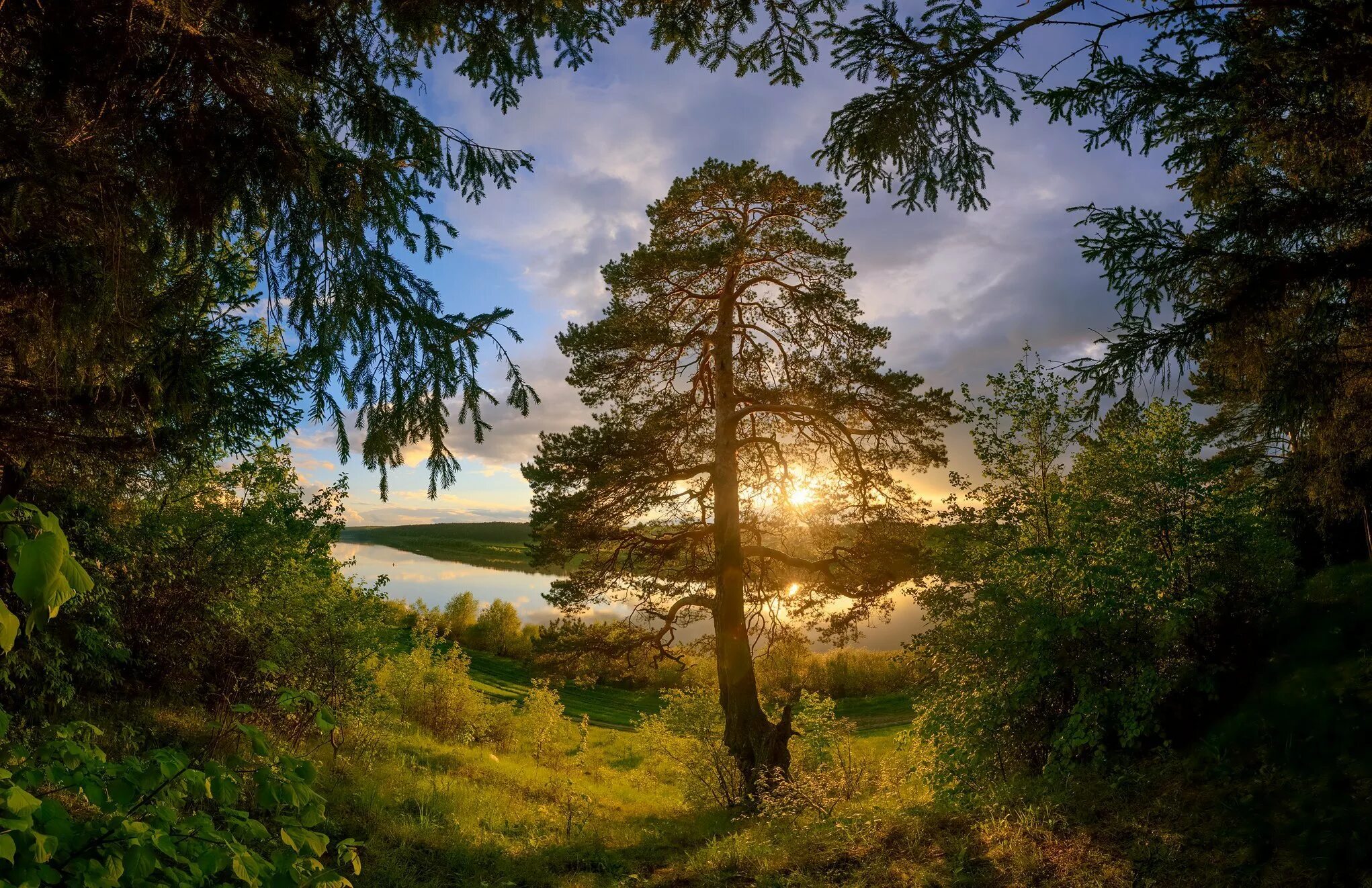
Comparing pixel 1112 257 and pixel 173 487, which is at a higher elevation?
pixel 1112 257

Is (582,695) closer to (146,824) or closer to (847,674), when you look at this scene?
(847,674)

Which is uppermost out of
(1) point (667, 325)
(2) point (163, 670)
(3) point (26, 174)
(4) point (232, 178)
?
(1) point (667, 325)

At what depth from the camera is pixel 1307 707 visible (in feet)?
19.3

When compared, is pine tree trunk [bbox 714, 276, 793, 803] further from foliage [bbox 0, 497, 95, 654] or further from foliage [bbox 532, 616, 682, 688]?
foliage [bbox 0, 497, 95, 654]

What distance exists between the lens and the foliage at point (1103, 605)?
6.15m

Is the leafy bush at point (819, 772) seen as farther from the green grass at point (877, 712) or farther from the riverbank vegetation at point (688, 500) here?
the green grass at point (877, 712)

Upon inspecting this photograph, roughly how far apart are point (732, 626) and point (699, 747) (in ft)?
9.12

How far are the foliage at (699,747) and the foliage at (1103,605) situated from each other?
483 centimetres

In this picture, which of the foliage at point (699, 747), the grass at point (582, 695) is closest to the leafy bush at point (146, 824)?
the foliage at point (699, 747)

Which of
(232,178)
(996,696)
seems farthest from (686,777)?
→ (232,178)

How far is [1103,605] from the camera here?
5.91 metres

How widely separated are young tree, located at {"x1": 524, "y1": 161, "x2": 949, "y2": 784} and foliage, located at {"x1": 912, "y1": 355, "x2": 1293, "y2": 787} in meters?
3.56

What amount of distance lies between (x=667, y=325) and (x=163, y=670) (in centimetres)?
934

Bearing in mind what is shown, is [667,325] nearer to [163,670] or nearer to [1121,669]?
[1121,669]
